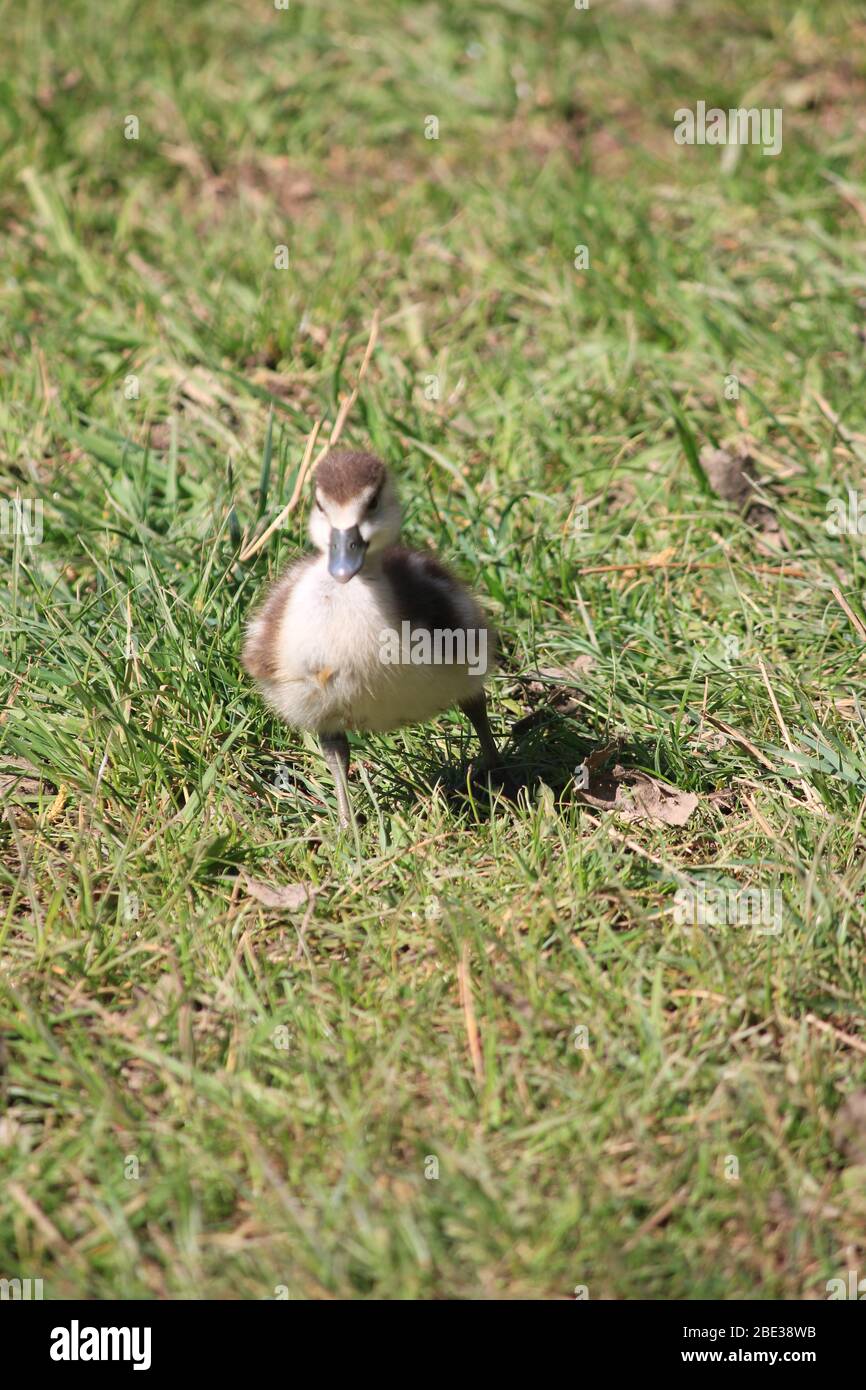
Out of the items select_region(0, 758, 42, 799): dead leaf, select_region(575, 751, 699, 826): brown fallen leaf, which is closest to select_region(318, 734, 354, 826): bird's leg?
select_region(575, 751, 699, 826): brown fallen leaf

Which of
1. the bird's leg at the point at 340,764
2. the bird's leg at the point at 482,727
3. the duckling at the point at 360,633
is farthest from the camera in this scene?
the bird's leg at the point at 482,727

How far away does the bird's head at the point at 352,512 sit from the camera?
3828 millimetres

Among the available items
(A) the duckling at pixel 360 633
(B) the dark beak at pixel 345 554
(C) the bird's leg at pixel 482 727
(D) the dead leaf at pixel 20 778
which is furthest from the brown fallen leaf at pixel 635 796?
(D) the dead leaf at pixel 20 778

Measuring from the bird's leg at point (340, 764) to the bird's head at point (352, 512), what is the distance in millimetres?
534

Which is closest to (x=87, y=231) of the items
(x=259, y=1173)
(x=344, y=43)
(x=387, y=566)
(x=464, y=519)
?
(x=344, y=43)

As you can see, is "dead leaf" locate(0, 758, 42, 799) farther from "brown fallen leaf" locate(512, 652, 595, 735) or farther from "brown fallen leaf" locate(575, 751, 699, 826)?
"brown fallen leaf" locate(575, 751, 699, 826)

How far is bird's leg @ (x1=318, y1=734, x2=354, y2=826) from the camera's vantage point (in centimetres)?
411

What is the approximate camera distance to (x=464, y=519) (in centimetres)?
533

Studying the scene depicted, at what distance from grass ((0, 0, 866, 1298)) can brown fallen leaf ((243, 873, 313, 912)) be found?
0.13 feet

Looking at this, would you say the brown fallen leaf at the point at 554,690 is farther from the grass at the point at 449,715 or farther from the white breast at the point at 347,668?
the white breast at the point at 347,668

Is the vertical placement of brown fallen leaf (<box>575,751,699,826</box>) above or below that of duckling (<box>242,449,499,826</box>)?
below

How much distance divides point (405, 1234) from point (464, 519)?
9.70 ft

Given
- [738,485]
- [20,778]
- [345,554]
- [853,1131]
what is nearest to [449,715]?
[345,554]
